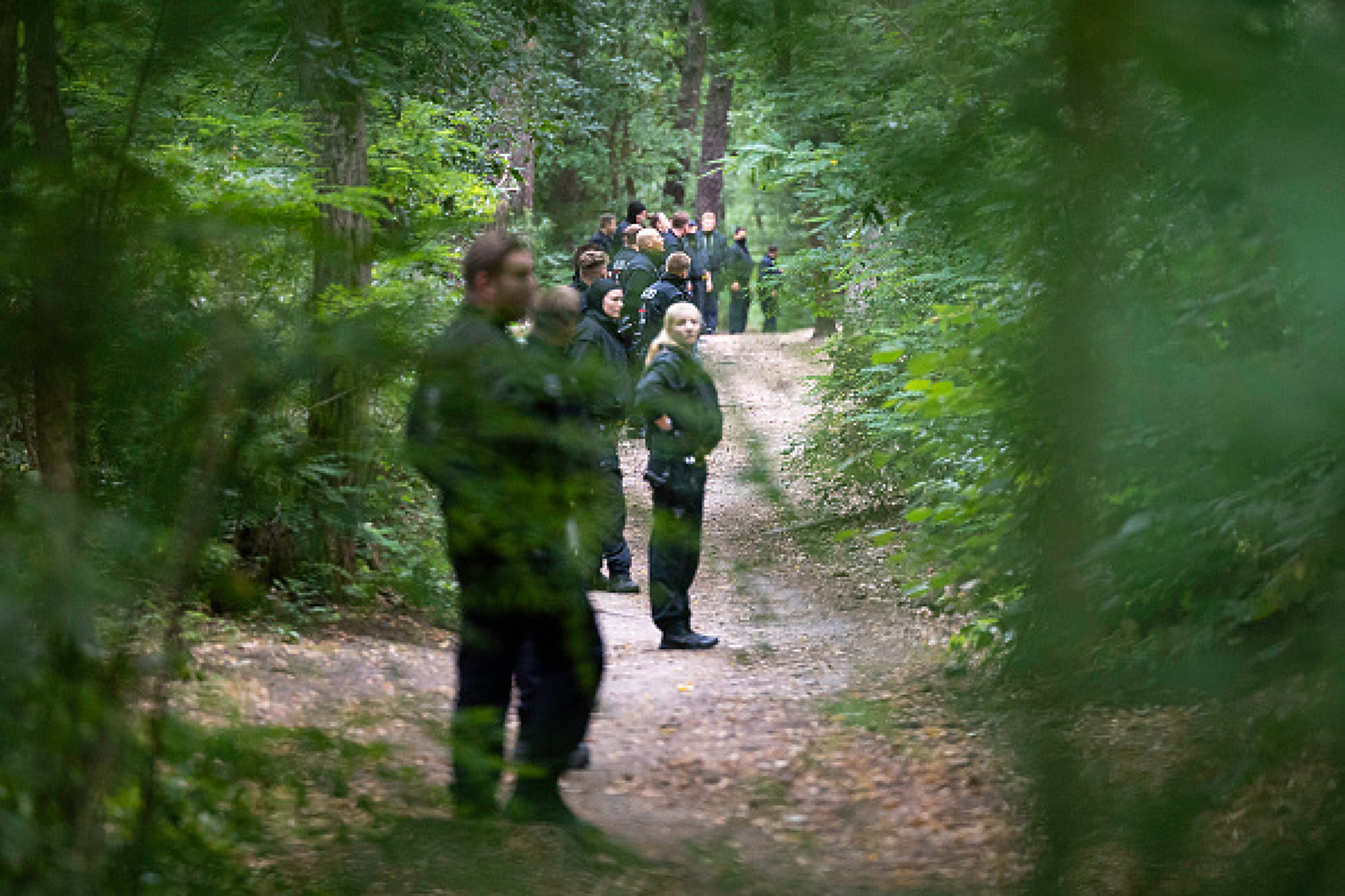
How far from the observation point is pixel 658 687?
6645 millimetres

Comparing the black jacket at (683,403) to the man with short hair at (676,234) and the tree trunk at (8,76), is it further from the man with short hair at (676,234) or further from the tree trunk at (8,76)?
the man with short hair at (676,234)

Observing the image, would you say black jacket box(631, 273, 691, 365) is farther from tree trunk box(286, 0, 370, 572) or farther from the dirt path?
tree trunk box(286, 0, 370, 572)

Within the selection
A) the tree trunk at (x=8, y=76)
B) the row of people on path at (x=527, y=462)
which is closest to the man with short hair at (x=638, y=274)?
the tree trunk at (x=8, y=76)

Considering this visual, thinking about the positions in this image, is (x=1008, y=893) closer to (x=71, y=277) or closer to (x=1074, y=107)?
(x=1074, y=107)

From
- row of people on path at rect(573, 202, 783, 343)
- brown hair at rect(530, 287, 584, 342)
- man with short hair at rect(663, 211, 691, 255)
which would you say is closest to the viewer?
brown hair at rect(530, 287, 584, 342)

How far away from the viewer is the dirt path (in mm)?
1976

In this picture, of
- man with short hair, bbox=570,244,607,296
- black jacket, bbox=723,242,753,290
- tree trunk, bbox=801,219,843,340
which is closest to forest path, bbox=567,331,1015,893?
black jacket, bbox=723,242,753,290

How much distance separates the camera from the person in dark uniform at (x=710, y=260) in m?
2.59

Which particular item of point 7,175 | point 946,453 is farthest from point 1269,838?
point 946,453

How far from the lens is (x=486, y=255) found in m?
3.72

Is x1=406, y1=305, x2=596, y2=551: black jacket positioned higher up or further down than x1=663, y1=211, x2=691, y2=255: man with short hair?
further down

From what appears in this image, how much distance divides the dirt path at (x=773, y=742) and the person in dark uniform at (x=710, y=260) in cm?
16

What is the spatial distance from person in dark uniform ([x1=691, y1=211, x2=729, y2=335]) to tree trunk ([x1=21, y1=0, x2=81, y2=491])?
1.11 meters

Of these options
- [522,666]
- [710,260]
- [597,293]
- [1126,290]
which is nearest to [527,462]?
[1126,290]
